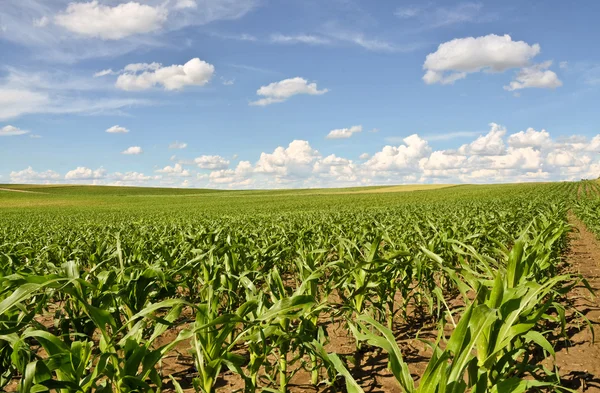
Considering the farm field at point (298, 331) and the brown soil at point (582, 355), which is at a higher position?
the farm field at point (298, 331)

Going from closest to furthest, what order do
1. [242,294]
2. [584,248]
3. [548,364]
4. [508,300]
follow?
[508,300]
[548,364]
[242,294]
[584,248]

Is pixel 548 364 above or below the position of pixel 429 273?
below

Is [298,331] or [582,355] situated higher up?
[298,331]

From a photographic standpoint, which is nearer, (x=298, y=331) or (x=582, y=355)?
(x=298, y=331)

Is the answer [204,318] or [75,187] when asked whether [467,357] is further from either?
[75,187]

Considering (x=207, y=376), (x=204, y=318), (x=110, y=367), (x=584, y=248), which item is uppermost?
(x=204, y=318)

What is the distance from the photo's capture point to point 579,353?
453cm

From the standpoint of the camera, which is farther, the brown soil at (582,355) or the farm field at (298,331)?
the brown soil at (582,355)

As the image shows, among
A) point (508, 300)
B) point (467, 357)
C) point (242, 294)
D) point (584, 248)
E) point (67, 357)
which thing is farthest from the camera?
point (584, 248)

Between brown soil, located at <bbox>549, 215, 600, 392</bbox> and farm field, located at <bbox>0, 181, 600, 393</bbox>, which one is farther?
brown soil, located at <bbox>549, 215, 600, 392</bbox>

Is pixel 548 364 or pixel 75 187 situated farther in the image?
pixel 75 187

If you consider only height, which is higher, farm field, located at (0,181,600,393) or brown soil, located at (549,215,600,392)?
farm field, located at (0,181,600,393)

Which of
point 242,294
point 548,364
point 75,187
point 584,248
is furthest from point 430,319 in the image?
point 75,187

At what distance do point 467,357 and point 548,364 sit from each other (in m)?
3.10
